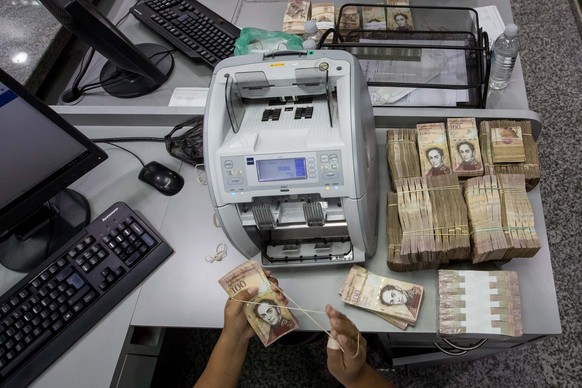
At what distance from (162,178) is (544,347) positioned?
4.60 ft

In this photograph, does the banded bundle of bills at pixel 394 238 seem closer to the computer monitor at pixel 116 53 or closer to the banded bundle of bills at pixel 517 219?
the banded bundle of bills at pixel 517 219

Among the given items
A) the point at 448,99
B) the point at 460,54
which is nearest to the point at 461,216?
the point at 448,99


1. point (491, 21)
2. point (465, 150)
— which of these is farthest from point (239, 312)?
point (491, 21)

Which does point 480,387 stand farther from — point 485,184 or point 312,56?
point 312,56

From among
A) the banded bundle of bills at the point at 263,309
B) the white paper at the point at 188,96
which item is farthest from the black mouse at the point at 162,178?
the banded bundle of bills at the point at 263,309

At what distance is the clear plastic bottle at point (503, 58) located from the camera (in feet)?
3.83

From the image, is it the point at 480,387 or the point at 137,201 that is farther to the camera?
the point at 480,387

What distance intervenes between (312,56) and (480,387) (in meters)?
1.26

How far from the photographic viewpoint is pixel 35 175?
1.00 meters

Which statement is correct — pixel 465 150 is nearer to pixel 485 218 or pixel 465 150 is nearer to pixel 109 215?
pixel 485 218

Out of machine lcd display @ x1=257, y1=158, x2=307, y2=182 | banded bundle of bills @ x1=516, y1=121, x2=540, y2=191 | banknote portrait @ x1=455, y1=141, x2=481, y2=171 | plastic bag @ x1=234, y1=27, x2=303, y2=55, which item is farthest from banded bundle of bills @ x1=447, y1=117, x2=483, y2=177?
plastic bag @ x1=234, y1=27, x2=303, y2=55

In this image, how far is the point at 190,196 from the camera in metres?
1.16

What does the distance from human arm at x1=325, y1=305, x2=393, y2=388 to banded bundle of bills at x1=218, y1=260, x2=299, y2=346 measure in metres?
0.11

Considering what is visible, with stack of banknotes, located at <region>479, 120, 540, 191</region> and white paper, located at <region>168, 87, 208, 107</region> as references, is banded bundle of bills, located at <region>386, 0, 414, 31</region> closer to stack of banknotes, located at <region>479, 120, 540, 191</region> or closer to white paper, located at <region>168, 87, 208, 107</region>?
stack of banknotes, located at <region>479, 120, 540, 191</region>
